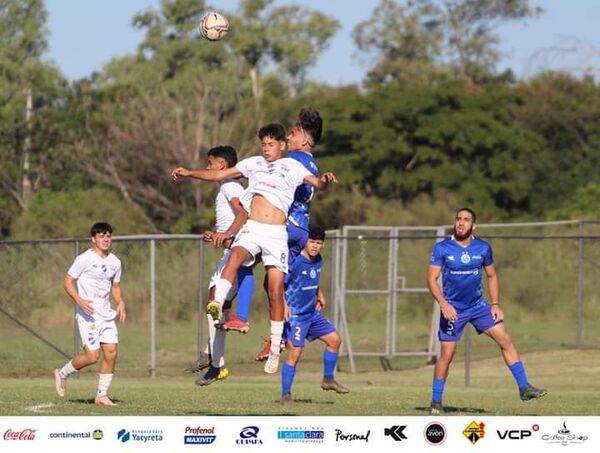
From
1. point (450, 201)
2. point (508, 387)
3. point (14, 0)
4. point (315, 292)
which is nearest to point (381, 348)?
point (508, 387)

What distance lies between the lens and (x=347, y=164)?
57.2m

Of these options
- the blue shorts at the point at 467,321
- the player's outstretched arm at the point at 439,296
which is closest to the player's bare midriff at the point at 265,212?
the player's outstretched arm at the point at 439,296

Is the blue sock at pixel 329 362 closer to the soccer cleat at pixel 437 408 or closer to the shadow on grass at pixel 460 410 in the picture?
the shadow on grass at pixel 460 410

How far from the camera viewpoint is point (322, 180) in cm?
1371

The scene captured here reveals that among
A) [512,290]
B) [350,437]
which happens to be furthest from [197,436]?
[512,290]

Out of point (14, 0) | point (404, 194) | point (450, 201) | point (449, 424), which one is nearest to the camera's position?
point (449, 424)

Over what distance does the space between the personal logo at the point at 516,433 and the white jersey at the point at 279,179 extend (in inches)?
138

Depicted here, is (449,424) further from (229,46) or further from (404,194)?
(229,46)

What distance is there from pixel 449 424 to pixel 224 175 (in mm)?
3701

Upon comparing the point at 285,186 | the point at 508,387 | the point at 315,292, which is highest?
the point at 285,186

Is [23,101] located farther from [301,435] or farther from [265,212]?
[301,435]

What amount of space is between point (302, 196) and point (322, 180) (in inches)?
42.5

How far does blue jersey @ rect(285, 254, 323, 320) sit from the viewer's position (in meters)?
17.6

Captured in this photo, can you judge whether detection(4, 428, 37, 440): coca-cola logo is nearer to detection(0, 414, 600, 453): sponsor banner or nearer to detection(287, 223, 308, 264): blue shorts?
detection(0, 414, 600, 453): sponsor banner
